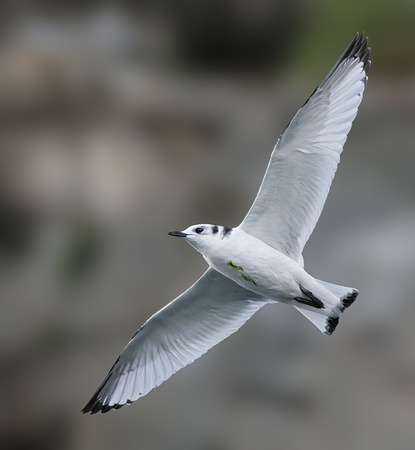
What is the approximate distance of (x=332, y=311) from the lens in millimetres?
4086

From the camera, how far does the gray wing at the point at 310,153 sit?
4.08m

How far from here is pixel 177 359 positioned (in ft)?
14.9

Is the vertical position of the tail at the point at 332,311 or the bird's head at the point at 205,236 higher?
the bird's head at the point at 205,236

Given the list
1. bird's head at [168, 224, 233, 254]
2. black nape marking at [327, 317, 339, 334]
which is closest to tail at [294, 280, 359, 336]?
black nape marking at [327, 317, 339, 334]

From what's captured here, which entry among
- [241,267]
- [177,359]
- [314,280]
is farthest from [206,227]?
[177,359]

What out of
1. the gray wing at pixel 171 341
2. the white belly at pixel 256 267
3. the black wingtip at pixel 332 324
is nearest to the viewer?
the white belly at pixel 256 267

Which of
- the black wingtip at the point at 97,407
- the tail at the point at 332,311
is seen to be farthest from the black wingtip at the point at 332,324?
the black wingtip at the point at 97,407

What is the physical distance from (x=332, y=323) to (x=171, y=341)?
876mm

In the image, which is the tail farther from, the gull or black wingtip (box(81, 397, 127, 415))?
black wingtip (box(81, 397, 127, 415))

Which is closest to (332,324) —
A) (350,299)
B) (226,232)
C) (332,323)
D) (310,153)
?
(332,323)

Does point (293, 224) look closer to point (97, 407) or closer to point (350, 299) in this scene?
point (350, 299)

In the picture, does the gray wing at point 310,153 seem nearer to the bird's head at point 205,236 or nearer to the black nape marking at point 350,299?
the bird's head at point 205,236

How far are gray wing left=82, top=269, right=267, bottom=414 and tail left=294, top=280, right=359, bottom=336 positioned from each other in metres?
0.38

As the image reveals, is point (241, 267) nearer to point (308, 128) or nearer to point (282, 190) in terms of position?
point (282, 190)
